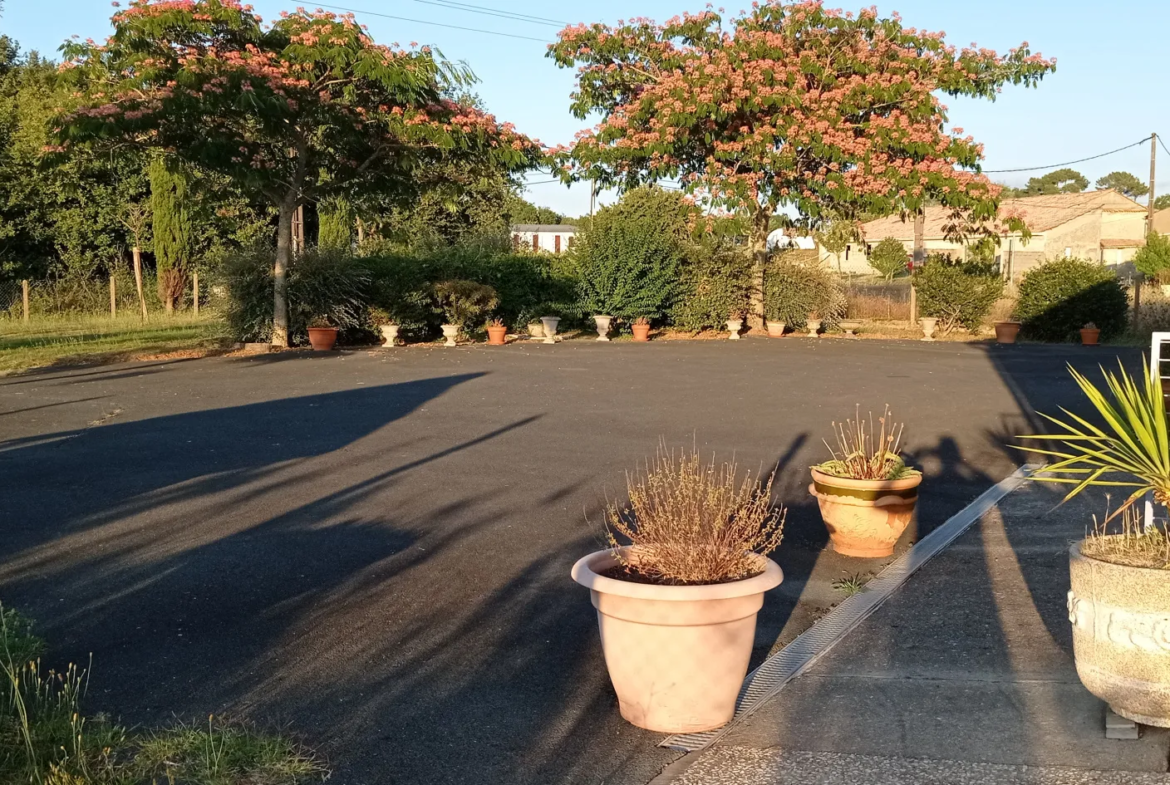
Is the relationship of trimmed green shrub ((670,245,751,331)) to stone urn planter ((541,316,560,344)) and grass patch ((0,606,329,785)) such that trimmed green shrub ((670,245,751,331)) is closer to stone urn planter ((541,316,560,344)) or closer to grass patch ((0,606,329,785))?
stone urn planter ((541,316,560,344))

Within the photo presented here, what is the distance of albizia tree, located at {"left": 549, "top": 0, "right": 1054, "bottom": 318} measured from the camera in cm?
2480

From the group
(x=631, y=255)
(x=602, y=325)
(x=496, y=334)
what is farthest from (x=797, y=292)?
(x=496, y=334)

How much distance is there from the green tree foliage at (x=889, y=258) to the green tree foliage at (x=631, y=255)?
26.2 meters

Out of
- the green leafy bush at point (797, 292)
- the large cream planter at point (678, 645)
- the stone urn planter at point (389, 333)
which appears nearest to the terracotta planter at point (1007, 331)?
the green leafy bush at point (797, 292)

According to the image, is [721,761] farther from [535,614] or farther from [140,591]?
[140,591]

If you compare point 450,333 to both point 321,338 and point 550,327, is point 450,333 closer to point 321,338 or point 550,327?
point 550,327

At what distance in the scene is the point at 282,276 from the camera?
21.7 metres

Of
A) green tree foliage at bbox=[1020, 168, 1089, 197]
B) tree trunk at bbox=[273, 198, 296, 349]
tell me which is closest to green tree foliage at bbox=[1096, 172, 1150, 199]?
green tree foliage at bbox=[1020, 168, 1089, 197]

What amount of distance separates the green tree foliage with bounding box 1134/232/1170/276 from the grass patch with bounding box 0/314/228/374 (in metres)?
28.4

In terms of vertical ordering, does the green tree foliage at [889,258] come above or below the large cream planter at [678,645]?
above

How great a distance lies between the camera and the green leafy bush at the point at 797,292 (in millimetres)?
27766

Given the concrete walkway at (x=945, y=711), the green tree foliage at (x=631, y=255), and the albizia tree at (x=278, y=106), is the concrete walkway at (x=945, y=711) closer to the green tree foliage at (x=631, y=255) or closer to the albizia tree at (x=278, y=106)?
the albizia tree at (x=278, y=106)

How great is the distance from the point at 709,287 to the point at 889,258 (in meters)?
26.6

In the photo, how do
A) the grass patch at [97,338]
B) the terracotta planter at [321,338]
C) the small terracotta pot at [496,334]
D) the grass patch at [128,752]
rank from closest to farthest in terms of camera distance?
the grass patch at [128,752] → the grass patch at [97,338] → the terracotta planter at [321,338] → the small terracotta pot at [496,334]
